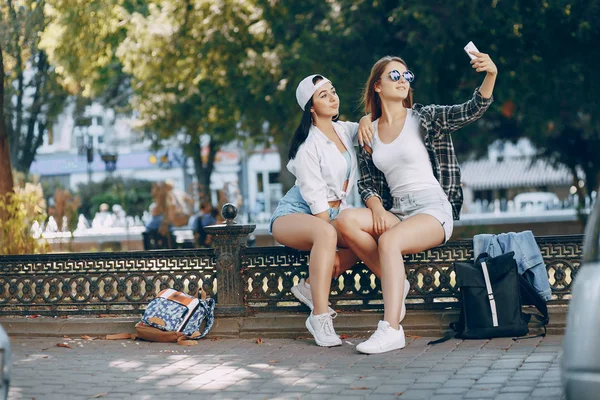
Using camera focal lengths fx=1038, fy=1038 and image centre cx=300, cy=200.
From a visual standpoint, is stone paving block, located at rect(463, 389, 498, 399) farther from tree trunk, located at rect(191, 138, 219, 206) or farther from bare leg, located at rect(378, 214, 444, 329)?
tree trunk, located at rect(191, 138, 219, 206)

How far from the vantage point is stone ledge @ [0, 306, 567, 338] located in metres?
7.91

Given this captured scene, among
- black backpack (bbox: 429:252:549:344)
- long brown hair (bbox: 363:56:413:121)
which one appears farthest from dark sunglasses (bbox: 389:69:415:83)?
black backpack (bbox: 429:252:549:344)

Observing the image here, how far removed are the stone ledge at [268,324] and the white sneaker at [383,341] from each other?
2.47ft

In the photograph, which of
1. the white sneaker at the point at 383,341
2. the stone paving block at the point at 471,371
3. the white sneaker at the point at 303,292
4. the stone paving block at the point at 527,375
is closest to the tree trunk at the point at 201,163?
the white sneaker at the point at 303,292

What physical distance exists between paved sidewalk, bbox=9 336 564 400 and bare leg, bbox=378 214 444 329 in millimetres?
333

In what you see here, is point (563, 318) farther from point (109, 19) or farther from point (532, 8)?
point (109, 19)

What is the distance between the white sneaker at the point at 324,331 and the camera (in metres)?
7.56

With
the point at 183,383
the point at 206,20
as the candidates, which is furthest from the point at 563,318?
the point at 206,20

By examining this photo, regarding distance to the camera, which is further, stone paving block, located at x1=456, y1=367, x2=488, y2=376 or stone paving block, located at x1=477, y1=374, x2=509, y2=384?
stone paving block, located at x1=456, y1=367, x2=488, y2=376

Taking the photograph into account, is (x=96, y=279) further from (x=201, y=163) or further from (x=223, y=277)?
(x=201, y=163)

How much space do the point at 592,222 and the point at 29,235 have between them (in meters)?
8.06

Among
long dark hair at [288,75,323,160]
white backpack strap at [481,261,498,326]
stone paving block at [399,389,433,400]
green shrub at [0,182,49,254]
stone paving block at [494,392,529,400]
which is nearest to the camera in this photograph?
stone paving block at [494,392,529,400]

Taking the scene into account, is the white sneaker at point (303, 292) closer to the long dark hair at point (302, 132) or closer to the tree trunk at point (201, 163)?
the long dark hair at point (302, 132)

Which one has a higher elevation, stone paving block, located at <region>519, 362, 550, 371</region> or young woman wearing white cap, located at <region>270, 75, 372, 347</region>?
young woman wearing white cap, located at <region>270, 75, 372, 347</region>
